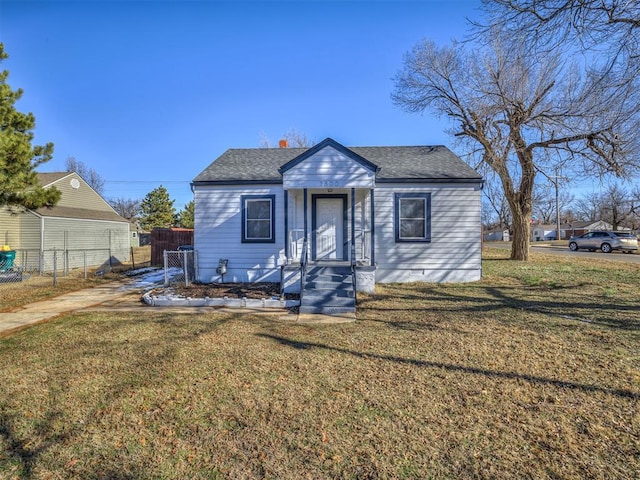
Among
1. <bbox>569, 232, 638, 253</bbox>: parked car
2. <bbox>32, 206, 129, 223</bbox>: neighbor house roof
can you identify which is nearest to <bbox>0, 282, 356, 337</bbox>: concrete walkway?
<bbox>32, 206, 129, 223</bbox>: neighbor house roof

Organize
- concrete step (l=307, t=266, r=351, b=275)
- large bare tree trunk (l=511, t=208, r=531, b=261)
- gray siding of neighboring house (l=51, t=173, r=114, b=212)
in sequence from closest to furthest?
concrete step (l=307, t=266, r=351, b=275)
large bare tree trunk (l=511, t=208, r=531, b=261)
gray siding of neighboring house (l=51, t=173, r=114, b=212)

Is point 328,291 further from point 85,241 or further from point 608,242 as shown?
point 608,242

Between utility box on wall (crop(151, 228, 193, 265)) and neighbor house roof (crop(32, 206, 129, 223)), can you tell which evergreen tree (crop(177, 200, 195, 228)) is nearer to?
neighbor house roof (crop(32, 206, 129, 223))

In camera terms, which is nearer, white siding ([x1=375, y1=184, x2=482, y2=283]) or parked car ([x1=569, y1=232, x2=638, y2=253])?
white siding ([x1=375, y1=184, x2=482, y2=283])

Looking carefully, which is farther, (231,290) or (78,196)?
(78,196)

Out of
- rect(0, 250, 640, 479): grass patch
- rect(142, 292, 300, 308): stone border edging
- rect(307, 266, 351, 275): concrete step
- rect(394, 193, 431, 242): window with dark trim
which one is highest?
rect(394, 193, 431, 242): window with dark trim

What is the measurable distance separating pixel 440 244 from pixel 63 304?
10.1 m

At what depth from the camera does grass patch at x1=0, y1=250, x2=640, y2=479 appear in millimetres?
2430

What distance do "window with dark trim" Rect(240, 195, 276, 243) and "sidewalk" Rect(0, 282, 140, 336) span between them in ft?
11.4

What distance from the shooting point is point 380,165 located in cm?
1087

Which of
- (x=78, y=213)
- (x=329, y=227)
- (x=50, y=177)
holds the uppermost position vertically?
(x=50, y=177)

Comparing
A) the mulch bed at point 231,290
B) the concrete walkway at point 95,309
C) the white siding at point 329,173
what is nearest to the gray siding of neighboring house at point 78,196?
the concrete walkway at point 95,309

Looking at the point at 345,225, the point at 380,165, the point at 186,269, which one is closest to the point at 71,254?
the point at 186,269

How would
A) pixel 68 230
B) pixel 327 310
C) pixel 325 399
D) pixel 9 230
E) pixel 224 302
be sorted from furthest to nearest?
pixel 68 230 → pixel 9 230 → pixel 224 302 → pixel 327 310 → pixel 325 399
